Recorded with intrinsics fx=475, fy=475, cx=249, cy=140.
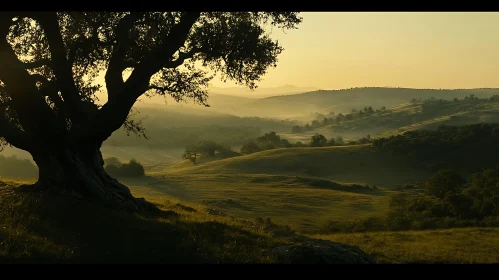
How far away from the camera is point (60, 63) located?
56.2 feet

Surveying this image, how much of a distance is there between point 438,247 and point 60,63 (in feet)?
67.6

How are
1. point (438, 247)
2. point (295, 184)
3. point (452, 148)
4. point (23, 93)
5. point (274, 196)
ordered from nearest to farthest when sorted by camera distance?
point (23, 93) < point (438, 247) < point (274, 196) < point (295, 184) < point (452, 148)

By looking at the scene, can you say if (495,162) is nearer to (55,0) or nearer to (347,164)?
(347,164)

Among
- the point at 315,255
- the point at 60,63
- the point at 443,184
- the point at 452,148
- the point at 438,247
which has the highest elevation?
the point at 60,63

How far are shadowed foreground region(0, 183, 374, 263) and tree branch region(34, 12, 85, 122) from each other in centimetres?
406

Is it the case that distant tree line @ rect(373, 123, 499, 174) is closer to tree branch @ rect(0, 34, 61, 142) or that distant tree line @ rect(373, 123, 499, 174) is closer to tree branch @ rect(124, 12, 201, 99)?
tree branch @ rect(124, 12, 201, 99)

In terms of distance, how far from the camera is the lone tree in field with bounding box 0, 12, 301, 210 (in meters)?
16.5

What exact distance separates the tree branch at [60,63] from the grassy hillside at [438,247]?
13240mm

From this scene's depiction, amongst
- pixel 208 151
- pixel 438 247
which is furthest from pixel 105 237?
pixel 208 151

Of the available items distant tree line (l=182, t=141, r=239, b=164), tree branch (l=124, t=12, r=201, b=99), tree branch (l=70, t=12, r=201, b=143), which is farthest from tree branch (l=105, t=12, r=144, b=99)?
distant tree line (l=182, t=141, r=239, b=164)

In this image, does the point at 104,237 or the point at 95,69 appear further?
the point at 95,69

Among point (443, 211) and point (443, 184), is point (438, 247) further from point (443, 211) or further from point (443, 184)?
point (443, 184)

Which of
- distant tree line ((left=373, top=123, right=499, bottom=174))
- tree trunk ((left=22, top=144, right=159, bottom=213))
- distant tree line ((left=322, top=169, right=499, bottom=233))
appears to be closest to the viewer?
tree trunk ((left=22, top=144, right=159, bottom=213))

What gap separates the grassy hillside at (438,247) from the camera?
20047 millimetres
